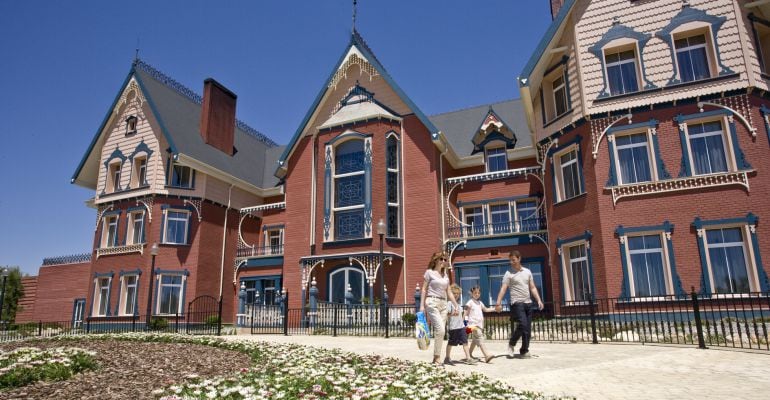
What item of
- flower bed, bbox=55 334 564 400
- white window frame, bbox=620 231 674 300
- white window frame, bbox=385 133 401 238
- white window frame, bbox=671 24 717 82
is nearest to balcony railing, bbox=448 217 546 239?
white window frame, bbox=385 133 401 238

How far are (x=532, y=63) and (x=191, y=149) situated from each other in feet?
61.3

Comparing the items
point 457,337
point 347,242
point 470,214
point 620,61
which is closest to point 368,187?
Answer: point 347,242

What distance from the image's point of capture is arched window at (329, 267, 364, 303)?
23750 millimetres

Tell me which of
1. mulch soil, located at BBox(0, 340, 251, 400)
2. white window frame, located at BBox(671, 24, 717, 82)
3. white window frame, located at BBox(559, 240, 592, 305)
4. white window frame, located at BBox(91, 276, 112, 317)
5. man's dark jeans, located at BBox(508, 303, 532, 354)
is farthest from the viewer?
white window frame, located at BBox(91, 276, 112, 317)

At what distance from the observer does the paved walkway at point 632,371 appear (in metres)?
7.14

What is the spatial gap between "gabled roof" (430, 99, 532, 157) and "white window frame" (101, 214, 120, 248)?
19780 mm

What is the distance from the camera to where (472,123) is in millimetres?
29703

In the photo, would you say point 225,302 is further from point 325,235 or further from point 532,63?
point 532,63

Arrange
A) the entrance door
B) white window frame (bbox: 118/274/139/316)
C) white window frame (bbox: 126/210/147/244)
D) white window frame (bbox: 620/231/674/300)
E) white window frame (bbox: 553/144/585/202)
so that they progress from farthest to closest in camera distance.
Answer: the entrance door, white window frame (bbox: 126/210/147/244), white window frame (bbox: 118/274/139/316), white window frame (bbox: 553/144/585/202), white window frame (bbox: 620/231/674/300)

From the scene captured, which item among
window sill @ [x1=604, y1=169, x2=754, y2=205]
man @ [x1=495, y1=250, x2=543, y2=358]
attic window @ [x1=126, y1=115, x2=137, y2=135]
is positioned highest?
attic window @ [x1=126, y1=115, x2=137, y2=135]

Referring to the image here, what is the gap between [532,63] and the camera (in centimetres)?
2030

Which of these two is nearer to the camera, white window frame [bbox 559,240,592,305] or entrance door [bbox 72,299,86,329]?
white window frame [bbox 559,240,592,305]

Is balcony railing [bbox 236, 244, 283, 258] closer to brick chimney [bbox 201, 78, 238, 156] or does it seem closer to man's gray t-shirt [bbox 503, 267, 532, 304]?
brick chimney [bbox 201, 78, 238, 156]

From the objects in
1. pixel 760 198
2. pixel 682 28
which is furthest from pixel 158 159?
pixel 760 198
